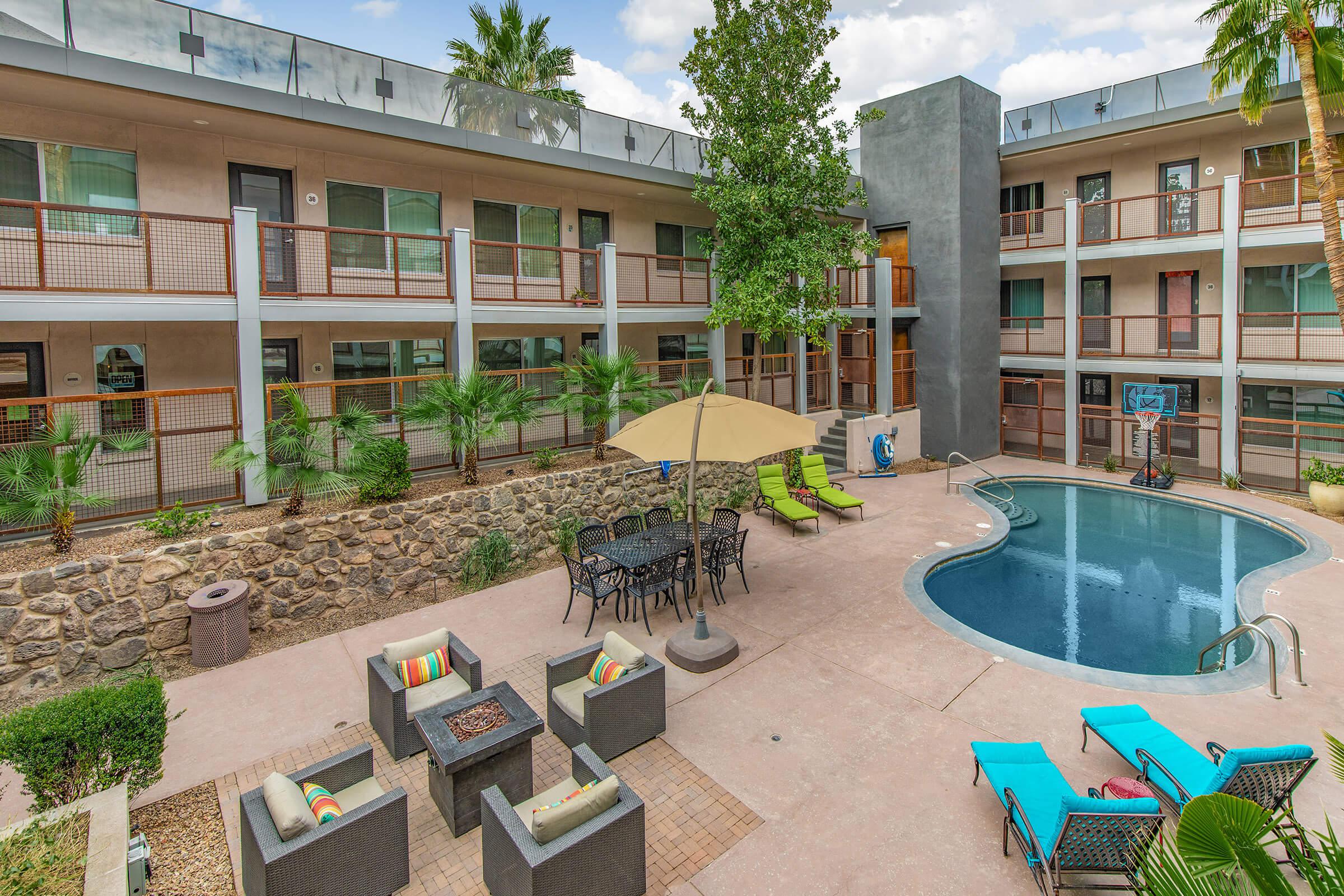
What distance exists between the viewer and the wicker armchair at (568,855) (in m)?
4.45

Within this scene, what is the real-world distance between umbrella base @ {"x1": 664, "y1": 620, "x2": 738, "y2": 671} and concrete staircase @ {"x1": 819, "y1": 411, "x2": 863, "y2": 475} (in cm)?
1119

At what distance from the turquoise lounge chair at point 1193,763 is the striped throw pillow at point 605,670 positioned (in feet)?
13.9

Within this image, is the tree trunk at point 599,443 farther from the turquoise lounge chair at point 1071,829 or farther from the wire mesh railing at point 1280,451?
the wire mesh railing at point 1280,451

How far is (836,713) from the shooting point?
285 inches

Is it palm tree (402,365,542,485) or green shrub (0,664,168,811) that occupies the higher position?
palm tree (402,365,542,485)

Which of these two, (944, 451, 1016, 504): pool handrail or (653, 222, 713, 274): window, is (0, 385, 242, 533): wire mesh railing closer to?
(653, 222, 713, 274): window

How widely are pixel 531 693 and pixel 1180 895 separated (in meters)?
6.34

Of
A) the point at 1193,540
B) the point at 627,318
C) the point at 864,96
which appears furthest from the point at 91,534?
the point at 864,96

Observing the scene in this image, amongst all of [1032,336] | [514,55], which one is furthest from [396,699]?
[514,55]

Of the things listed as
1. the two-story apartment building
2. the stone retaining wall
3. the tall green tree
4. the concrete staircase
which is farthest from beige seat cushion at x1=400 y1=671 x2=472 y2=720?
the two-story apartment building

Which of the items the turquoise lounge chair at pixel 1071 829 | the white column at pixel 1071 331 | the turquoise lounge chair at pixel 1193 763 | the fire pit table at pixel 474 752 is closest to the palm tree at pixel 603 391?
the fire pit table at pixel 474 752

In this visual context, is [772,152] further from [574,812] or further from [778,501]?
[574,812]

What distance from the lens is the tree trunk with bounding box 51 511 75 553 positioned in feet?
27.7

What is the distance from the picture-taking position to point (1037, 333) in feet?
70.5
